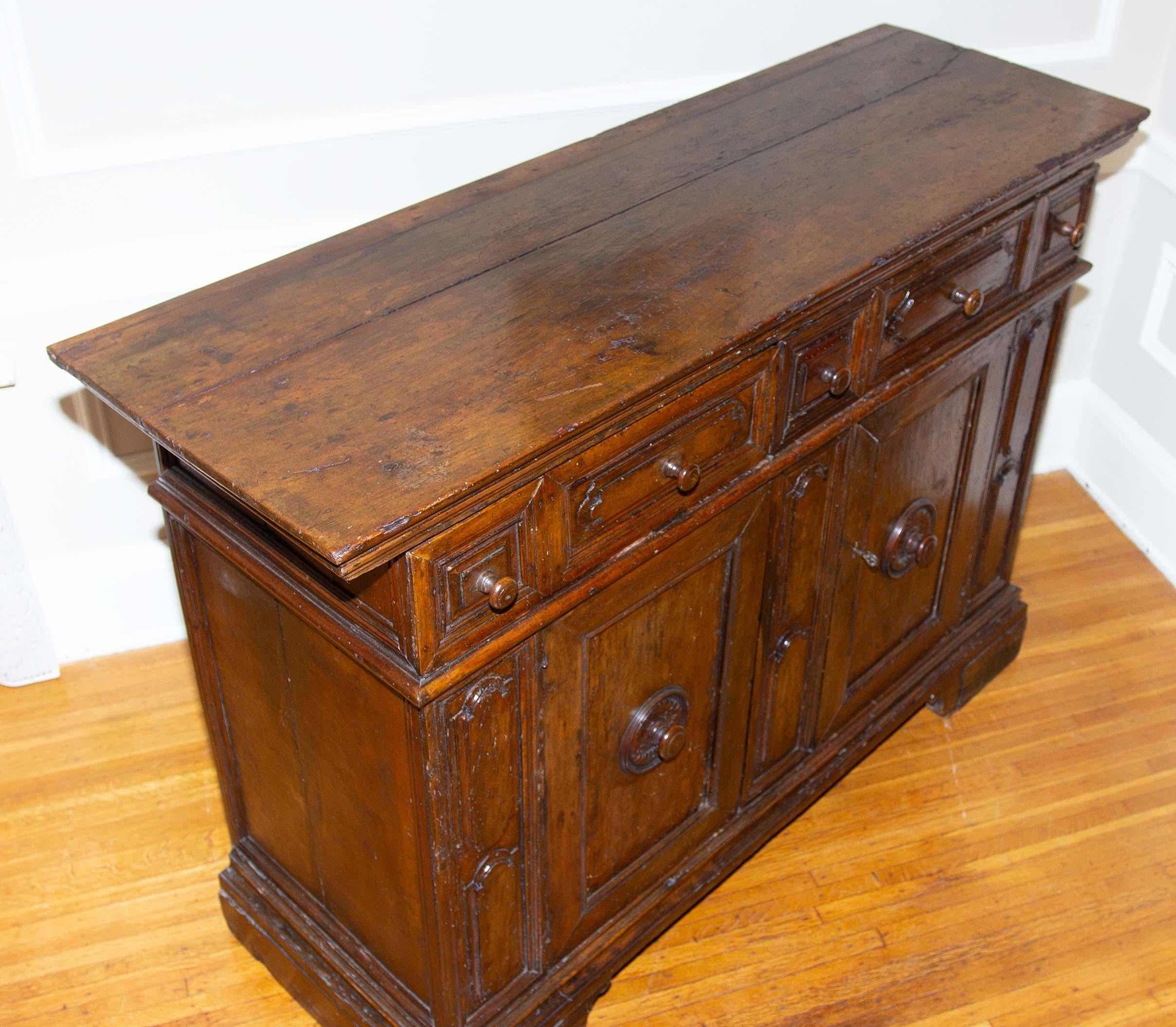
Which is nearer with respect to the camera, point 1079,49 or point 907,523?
point 907,523

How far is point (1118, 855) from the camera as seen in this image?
245cm

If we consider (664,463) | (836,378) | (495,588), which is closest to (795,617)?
(836,378)

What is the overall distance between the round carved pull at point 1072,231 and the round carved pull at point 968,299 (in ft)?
0.77

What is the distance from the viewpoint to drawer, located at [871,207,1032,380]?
1.99 meters

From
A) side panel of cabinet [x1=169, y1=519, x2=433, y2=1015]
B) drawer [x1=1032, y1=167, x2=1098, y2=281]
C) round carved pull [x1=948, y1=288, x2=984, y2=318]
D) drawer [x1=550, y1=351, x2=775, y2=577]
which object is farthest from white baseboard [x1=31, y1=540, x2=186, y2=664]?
drawer [x1=1032, y1=167, x2=1098, y2=281]

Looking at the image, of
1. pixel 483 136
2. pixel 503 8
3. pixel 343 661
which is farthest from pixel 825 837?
pixel 503 8

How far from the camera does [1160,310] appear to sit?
3.04 metres

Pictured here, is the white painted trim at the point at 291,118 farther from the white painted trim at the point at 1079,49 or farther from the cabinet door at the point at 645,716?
the cabinet door at the point at 645,716

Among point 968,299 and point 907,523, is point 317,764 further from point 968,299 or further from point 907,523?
point 968,299

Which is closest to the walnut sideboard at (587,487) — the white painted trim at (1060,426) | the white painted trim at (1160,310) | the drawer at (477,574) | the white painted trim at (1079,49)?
the drawer at (477,574)

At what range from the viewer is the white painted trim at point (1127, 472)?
10.1 feet

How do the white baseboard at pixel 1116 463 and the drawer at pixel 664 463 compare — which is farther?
the white baseboard at pixel 1116 463

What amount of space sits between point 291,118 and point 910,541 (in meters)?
1.29

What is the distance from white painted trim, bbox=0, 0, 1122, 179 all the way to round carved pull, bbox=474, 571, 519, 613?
3.80 ft
